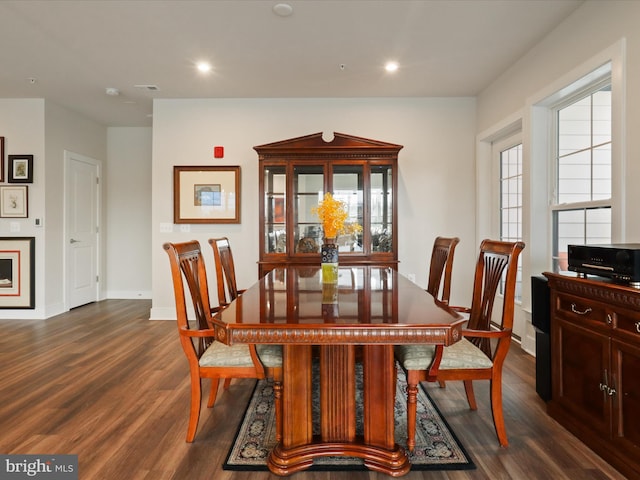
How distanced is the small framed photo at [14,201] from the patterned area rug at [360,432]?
4021mm

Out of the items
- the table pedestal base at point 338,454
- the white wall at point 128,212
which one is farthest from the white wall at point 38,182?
the table pedestal base at point 338,454

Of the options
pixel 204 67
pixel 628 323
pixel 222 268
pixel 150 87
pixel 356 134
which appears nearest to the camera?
pixel 628 323

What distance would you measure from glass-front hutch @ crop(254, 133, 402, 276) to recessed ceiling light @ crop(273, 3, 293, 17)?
1.30 meters

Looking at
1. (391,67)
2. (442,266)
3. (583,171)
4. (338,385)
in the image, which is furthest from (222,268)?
(583,171)

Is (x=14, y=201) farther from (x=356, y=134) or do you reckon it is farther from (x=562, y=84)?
(x=562, y=84)

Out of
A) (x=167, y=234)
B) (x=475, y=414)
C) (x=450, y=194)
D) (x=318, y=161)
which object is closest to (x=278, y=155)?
(x=318, y=161)

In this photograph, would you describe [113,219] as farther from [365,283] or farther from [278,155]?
[365,283]

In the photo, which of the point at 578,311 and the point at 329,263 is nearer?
the point at 578,311

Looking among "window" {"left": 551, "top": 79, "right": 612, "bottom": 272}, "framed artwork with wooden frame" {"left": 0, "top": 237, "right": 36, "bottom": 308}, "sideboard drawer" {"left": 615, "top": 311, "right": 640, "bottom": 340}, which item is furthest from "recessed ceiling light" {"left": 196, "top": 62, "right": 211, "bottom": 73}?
"sideboard drawer" {"left": 615, "top": 311, "right": 640, "bottom": 340}

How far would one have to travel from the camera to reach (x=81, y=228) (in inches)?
206

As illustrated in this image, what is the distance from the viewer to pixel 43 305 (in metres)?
4.53

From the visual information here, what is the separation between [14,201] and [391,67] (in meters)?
4.56

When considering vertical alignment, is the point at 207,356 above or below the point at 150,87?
below

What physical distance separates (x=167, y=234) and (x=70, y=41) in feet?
6.82
